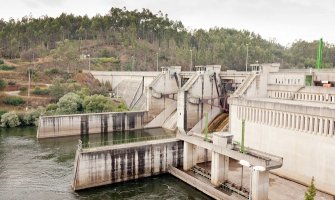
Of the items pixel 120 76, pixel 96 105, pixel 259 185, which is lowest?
pixel 259 185

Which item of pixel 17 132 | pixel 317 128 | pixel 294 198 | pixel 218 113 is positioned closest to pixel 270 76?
pixel 218 113

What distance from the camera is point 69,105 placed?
55.2 metres

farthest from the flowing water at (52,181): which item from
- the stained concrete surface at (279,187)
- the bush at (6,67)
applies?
the bush at (6,67)

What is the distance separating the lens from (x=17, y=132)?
51.4 m

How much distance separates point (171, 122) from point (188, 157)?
23193 mm

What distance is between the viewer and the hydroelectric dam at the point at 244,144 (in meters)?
27.1

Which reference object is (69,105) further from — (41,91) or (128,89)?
(128,89)

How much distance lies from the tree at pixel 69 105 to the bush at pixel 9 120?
24.2 feet

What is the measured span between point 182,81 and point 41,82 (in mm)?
34222

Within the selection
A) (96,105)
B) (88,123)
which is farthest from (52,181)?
(96,105)

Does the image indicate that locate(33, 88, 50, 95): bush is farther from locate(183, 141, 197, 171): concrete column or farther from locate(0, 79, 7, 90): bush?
locate(183, 141, 197, 171): concrete column

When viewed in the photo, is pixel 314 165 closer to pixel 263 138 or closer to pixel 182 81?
pixel 263 138

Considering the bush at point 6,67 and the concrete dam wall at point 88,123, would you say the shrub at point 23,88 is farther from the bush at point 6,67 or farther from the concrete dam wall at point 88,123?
the concrete dam wall at point 88,123

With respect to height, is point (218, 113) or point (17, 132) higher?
point (218, 113)
